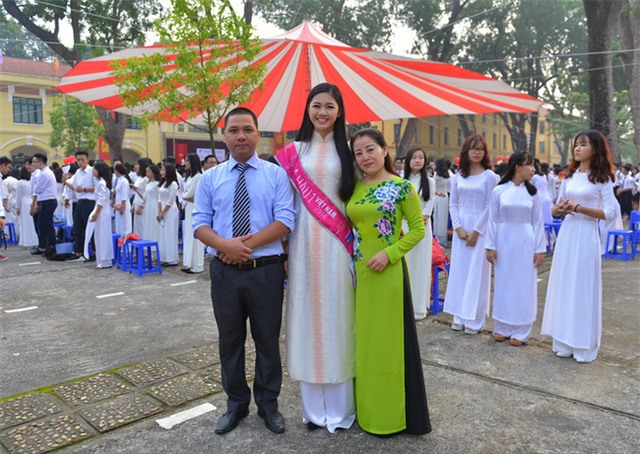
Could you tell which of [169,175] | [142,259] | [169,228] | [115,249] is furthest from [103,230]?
[169,175]

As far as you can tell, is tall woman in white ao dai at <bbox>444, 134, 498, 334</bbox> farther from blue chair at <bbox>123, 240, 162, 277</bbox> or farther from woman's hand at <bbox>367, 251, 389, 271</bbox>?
blue chair at <bbox>123, 240, 162, 277</bbox>

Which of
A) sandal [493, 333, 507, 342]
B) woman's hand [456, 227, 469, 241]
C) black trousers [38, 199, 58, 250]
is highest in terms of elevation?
woman's hand [456, 227, 469, 241]

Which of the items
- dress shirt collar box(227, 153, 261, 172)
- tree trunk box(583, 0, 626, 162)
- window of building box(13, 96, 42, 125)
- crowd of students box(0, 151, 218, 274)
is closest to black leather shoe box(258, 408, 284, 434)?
dress shirt collar box(227, 153, 261, 172)

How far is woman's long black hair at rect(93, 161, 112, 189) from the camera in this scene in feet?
28.1

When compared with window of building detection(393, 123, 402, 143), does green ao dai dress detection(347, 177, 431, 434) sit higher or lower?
lower

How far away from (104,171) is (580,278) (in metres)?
7.35

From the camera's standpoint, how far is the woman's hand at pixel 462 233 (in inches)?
198

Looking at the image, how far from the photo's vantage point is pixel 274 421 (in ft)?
9.87

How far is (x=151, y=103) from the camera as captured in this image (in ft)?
25.2

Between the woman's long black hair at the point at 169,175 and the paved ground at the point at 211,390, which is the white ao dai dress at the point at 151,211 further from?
the paved ground at the point at 211,390

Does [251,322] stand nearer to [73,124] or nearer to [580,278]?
[580,278]

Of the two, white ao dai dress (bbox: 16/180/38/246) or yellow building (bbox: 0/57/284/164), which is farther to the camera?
yellow building (bbox: 0/57/284/164)

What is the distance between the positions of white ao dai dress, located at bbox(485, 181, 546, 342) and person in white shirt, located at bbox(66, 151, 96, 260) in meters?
7.14

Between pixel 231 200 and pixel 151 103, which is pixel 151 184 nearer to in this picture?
pixel 151 103
